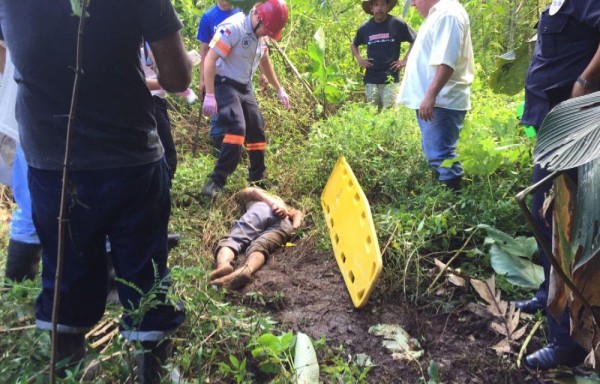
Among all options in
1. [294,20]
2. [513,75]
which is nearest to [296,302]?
[513,75]

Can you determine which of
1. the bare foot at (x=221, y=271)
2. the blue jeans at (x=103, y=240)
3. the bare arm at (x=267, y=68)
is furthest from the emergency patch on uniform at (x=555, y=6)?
the bare arm at (x=267, y=68)

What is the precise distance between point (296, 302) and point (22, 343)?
1.23 meters

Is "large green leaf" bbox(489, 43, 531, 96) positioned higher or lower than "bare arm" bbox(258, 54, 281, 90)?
higher

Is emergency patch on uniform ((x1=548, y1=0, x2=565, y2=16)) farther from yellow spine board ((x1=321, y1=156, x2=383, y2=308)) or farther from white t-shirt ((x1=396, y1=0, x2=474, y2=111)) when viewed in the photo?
yellow spine board ((x1=321, y1=156, x2=383, y2=308))

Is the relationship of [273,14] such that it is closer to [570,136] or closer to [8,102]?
[8,102]

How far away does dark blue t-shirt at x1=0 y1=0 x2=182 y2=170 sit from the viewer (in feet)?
4.34

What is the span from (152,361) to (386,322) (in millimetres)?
1122

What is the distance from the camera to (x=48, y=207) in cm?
150

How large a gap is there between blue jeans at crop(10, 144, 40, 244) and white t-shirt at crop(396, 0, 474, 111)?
2220 mm

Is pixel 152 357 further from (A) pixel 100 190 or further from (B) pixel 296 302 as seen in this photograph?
(B) pixel 296 302

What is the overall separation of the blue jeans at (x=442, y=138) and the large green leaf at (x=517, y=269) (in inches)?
29.6

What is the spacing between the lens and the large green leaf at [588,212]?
795 millimetres

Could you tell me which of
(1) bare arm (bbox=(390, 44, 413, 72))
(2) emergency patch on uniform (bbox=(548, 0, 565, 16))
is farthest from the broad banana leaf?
(1) bare arm (bbox=(390, 44, 413, 72))

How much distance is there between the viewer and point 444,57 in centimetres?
288
